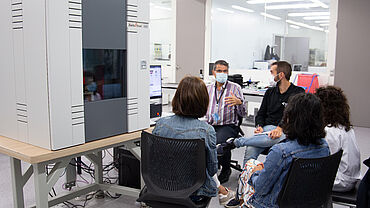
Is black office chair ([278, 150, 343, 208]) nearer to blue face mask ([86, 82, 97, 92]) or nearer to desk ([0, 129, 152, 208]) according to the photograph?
desk ([0, 129, 152, 208])

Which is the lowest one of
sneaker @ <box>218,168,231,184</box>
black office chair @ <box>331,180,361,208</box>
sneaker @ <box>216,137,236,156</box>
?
sneaker @ <box>218,168,231,184</box>

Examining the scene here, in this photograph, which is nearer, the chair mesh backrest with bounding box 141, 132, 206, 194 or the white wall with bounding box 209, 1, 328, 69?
the chair mesh backrest with bounding box 141, 132, 206, 194

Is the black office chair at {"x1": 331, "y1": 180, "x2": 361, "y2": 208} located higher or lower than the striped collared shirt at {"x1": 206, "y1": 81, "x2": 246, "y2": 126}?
lower

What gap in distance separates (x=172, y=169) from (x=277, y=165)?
527 mm

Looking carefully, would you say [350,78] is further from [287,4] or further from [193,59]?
[193,59]

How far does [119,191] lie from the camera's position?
266 centimetres

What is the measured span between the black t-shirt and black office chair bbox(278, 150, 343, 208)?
1.53 m

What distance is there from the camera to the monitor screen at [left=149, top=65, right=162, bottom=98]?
285 centimetres

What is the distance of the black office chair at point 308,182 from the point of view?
1487 mm

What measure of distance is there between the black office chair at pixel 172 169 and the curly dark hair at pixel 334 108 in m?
0.88

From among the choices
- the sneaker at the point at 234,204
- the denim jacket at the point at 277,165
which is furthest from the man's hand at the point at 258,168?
the sneaker at the point at 234,204

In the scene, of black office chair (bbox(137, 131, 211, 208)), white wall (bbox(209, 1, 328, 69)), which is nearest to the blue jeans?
black office chair (bbox(137, 131, 211, 208))

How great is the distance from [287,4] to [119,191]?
627cm

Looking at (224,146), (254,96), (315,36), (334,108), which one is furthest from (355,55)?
(334,108)
